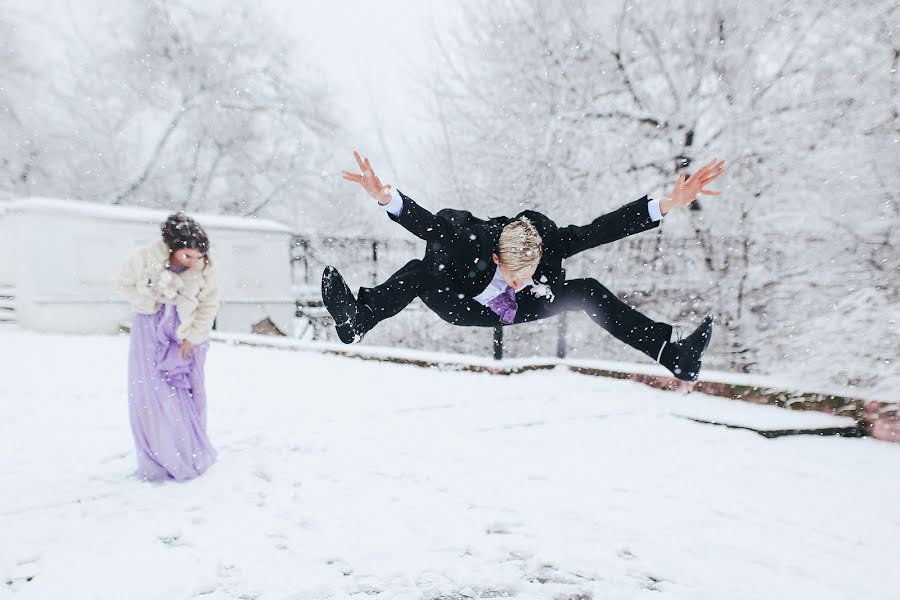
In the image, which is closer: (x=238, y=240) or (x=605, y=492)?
(x=605, y=492)

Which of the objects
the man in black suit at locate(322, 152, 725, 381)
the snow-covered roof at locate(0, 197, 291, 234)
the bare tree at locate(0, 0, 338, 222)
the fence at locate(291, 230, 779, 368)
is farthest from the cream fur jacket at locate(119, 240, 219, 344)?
the bare tree at locate(0, 0, 338, 222)

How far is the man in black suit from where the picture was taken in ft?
9.40

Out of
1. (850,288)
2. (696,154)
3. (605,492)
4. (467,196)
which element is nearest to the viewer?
(605,492)

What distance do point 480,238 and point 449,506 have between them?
5.34 ft

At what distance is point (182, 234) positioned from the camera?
3633 mm

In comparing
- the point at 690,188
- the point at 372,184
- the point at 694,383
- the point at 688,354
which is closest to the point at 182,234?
the point at 372,184

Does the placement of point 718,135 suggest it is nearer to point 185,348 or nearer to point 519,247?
point 519,247

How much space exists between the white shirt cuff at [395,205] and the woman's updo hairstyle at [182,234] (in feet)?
5.04

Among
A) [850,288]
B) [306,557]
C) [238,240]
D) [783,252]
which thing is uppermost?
[238,240]

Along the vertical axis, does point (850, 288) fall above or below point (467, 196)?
below

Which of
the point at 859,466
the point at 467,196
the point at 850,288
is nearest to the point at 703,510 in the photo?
the point at 859,466

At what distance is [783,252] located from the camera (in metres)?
6.87

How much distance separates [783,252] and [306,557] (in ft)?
22.1

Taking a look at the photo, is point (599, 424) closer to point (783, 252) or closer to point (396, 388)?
point (396, 388)
